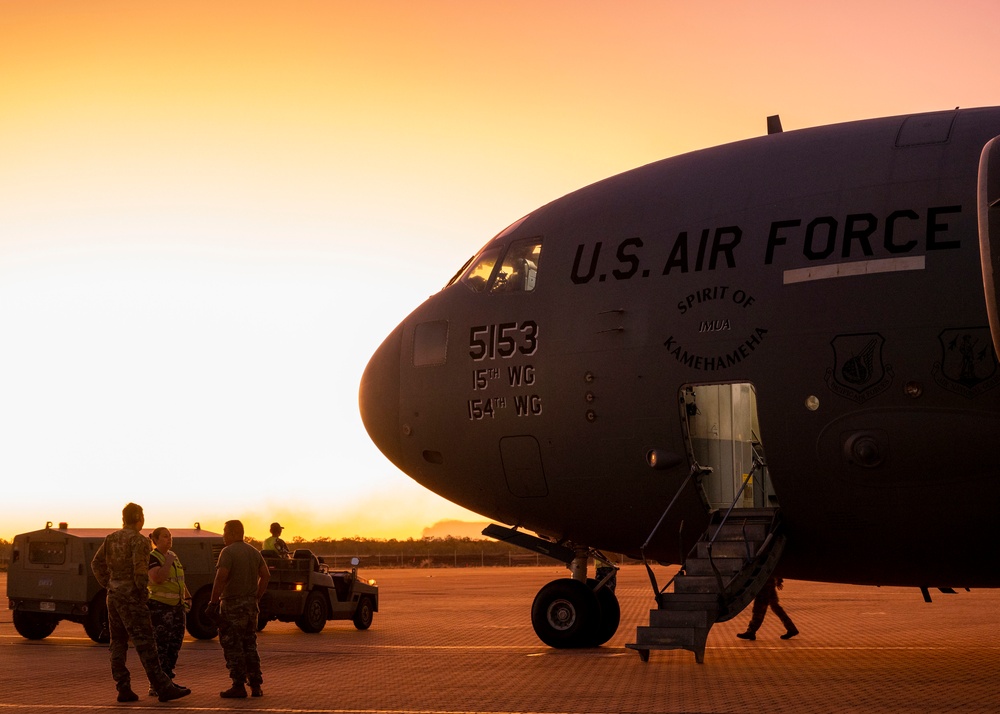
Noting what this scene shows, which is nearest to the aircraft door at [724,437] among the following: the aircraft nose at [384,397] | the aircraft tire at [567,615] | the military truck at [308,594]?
the aircraft tire at [567,615]

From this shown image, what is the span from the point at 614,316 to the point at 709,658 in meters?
4.93

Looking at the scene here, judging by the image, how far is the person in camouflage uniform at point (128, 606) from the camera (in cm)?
1341

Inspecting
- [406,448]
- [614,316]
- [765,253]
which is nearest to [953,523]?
[765,253]

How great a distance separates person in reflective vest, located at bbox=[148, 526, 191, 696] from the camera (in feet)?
45.4

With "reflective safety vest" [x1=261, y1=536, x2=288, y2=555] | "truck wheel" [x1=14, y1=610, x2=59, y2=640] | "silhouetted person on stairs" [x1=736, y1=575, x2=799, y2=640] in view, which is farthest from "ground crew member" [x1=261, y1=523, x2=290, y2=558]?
"silhouetted person on stairs" [x1=736, y1=575, x2=799, y2=640]

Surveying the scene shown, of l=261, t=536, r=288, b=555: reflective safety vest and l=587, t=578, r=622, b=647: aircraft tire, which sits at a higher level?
l=261, t=536, r=288, b=555: reflective safety vest

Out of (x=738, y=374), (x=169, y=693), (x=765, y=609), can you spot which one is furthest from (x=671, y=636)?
(x=169, y=693)

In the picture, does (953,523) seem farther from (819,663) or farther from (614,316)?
(614,316)

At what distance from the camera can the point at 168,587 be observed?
13.9 meters

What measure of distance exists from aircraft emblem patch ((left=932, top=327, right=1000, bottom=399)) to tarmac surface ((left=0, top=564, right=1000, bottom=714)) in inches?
131

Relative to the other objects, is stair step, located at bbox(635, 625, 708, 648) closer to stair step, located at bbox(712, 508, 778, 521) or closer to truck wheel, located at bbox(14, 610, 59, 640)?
stair step, located at bbox(712, 508, 778, 521)

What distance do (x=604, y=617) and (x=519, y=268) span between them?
5.24 m

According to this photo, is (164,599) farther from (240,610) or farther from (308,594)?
(308,594)

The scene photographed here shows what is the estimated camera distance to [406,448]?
63.3 feet
